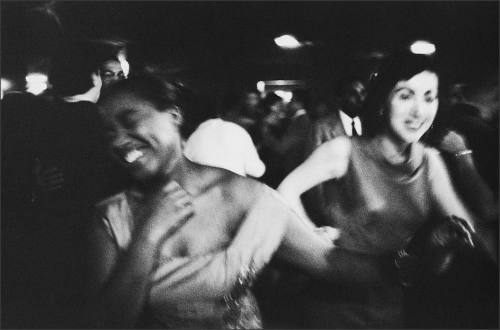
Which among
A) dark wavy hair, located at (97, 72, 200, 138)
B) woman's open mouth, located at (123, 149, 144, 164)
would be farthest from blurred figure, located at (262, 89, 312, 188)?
woman's open mouth, located at (123, 149, 144, 164)

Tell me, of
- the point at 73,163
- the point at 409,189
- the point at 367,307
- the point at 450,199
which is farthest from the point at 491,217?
the point at 73,163

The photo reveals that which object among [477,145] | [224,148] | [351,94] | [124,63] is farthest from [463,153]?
[124,63]

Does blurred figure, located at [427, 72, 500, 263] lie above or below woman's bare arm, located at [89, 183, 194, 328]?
above

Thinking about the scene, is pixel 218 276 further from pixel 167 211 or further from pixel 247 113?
pixel 247 113

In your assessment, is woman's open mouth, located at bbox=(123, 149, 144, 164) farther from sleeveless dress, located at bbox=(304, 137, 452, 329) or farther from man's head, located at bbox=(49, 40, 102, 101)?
sleeveless dress, located at bbox=(304, 137, 452, 329)

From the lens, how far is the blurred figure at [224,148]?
334 cm

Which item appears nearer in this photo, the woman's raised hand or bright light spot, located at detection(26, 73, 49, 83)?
the woman's raised hand

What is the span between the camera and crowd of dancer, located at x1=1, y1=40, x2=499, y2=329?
3348 millimetres

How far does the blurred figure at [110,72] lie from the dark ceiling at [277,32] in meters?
0.11

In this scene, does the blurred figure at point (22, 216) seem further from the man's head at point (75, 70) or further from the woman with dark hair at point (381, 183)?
the woman with dark hair at point (381, 183)

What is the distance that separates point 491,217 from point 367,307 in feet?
2.64

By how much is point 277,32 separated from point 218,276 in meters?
1.27

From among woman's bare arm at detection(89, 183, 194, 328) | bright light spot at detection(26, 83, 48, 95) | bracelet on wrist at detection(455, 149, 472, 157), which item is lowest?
woman's bare arm at detection(89, 183, 194, 328)

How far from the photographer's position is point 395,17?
3.39m
